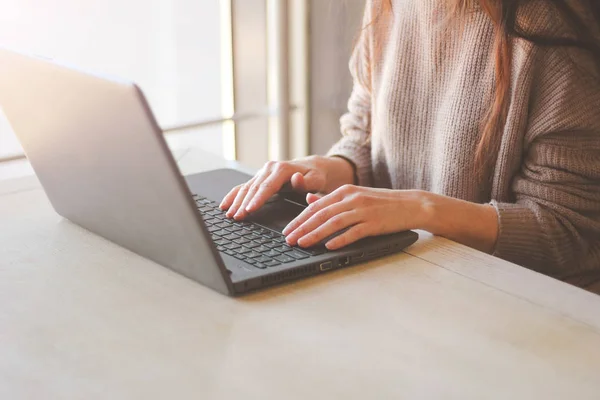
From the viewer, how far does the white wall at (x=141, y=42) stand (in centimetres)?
199

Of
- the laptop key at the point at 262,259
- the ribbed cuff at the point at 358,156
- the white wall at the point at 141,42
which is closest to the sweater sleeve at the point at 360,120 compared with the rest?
Result: the ribbed cuff at the point at 358,156

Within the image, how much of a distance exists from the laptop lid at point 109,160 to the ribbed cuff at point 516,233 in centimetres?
45

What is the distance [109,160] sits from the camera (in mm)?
895

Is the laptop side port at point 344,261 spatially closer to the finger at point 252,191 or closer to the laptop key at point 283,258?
the laptop key at point 283,258

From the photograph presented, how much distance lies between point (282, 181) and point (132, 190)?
317mm

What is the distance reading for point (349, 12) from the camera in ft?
8.01

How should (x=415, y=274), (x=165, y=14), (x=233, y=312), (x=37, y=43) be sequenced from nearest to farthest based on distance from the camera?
(x=233, y=312)
(x=415, y=274)
(x=37, y=43)
(x=165, y=14)

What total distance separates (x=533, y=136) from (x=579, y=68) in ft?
0.39

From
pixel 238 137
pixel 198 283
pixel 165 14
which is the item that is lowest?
pixel 238 137

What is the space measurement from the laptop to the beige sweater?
10.9 inches

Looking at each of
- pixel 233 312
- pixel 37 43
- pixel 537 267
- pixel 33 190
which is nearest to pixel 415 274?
pixel 233 312

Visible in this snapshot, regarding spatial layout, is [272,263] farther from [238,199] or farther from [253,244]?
[238,199]

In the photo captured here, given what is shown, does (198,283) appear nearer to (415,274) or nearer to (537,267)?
(415,274)

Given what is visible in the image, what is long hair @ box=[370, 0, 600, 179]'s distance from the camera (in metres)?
1.18
